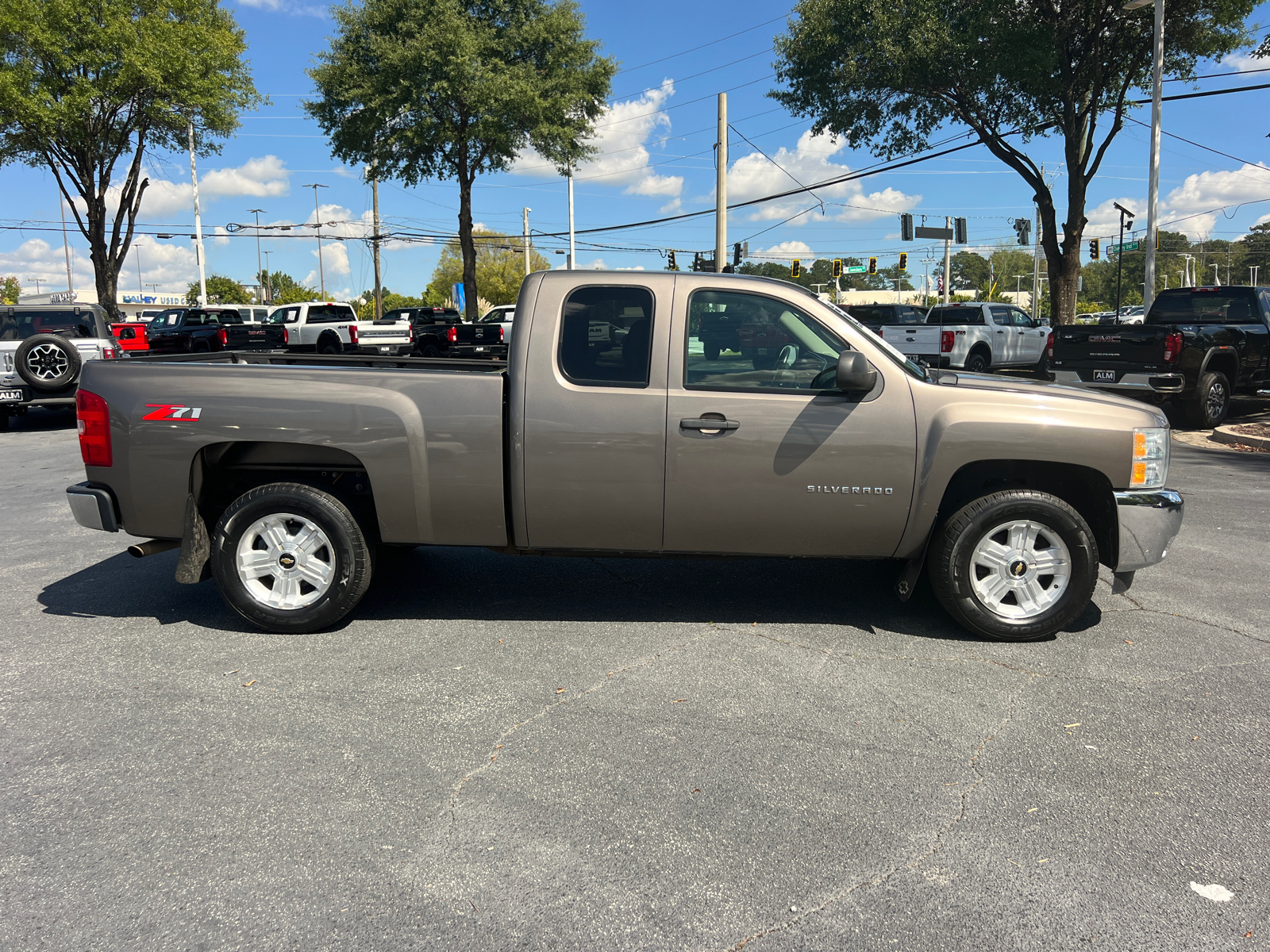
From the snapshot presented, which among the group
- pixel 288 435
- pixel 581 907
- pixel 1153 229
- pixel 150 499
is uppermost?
pixel 1153 229

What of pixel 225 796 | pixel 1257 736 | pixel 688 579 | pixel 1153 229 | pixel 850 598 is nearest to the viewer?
pixel 225 796

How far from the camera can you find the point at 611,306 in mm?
4801

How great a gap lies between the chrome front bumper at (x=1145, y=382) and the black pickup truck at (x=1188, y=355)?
0.04 ft

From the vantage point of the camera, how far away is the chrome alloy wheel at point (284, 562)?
4.93m

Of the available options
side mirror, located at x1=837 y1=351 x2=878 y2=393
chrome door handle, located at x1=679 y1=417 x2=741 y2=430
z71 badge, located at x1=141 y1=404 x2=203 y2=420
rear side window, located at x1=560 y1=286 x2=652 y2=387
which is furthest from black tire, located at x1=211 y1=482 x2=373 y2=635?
side mirror, located at x1=837 y1=351 x2=878 y2=393

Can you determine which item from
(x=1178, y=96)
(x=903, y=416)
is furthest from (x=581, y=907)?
(x=1178, y=96)

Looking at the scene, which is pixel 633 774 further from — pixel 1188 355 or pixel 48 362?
pixel 48 362

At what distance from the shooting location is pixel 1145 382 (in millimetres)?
13156

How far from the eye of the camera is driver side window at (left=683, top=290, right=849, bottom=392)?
15.5ft

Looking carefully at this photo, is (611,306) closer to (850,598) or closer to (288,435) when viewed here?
(288,435)

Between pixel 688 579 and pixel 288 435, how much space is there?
104 inches

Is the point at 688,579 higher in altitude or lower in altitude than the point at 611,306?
lower

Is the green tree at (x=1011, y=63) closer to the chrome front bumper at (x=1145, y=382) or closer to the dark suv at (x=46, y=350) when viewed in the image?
the chrome front bumper at (x=1145, y=382)

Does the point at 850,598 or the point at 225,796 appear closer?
the point at 225,796
